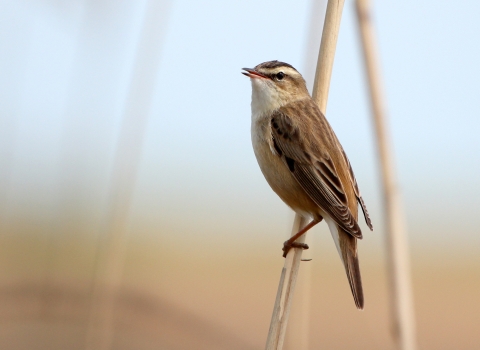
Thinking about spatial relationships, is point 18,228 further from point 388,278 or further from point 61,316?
point 388,278

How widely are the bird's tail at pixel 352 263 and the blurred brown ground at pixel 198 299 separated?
210mm

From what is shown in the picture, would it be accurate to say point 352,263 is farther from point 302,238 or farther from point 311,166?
point 311,166

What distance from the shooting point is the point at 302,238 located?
343 centimetres

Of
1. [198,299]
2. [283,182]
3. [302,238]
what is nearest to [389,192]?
[302,238]

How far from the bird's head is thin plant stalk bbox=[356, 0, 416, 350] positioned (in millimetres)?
863

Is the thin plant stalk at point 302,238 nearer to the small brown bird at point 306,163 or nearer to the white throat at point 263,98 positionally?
the small brown bird at point 306,163

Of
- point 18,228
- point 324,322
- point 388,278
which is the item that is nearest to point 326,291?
point 324,322

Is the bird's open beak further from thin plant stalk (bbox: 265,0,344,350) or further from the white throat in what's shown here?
thin plant stalk (bbox: 265,0,344,350)

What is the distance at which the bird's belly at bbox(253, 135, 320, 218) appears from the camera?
144 inches

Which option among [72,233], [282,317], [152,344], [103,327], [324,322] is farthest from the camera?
[324,322]

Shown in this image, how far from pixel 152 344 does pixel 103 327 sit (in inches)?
138

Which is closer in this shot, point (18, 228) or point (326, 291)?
point (18, 228)

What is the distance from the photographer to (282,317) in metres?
2.77

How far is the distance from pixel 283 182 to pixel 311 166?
0.66ft
